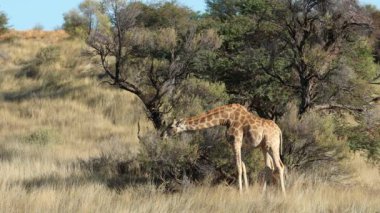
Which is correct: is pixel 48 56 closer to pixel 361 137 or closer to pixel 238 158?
pixel 361 137

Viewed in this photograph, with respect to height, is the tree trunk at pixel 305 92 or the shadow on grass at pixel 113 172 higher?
the tree trunk at pixel 305 92

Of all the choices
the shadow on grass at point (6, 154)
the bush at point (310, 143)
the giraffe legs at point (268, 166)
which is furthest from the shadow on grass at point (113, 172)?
the bush at point (310, 143)

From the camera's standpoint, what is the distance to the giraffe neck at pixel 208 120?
37.5 feet

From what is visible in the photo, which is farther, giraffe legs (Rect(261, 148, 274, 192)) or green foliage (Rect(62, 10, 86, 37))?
green foliage (Rect(62, 10, 86, 37))

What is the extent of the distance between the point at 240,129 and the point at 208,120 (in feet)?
2.03

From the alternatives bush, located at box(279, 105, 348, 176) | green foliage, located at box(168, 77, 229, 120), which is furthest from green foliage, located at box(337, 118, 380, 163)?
green foliage, located at box(168, 77, 229, 120)

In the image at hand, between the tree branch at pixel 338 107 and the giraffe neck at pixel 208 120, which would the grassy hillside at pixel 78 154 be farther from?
the tree branch at pixel 338 107

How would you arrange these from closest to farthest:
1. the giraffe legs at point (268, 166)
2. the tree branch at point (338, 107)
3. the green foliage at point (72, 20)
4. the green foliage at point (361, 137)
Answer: the giraffe legs at point (268, 166), the tree branch at point (338, 107), the green foliage at point (361, 137), the green foliage at point (72, 20)

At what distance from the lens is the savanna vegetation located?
10.4 metres

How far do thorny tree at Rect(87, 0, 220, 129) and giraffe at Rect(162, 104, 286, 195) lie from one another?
258 centimetres

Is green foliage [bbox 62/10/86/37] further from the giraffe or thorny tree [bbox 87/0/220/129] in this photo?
the giraffe

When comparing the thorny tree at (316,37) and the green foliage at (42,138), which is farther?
the green foliage at (42,138)

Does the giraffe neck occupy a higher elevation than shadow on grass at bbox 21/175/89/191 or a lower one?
higher

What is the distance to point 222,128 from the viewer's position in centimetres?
1267
